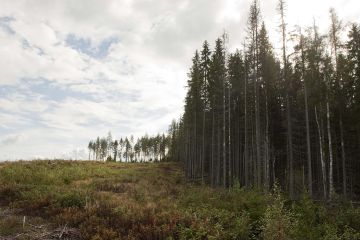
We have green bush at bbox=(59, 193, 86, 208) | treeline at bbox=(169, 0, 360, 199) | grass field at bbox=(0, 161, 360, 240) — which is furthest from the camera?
treeline at bbox=(169, 0, 360, 199)

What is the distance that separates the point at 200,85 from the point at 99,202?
28.8m

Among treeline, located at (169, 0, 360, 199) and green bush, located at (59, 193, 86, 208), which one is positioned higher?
treeline, located at (169, 0, 360, 199)

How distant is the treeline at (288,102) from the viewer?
2811 cm

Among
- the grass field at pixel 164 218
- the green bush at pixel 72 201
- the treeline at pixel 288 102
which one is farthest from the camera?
the treeline at pixel 288 102

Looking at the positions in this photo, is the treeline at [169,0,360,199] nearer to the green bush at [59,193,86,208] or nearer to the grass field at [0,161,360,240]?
the grass field at [0,161,360,240]

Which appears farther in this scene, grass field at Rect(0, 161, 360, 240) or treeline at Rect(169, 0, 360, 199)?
treeline at Rect(169, 0, 360, 199)

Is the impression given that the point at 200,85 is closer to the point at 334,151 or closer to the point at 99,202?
the point at 334,151

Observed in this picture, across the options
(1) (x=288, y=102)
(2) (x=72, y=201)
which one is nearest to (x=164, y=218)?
(2) (x=72, y=201)

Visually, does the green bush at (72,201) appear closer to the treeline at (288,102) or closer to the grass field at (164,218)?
the grass field at (164,218)

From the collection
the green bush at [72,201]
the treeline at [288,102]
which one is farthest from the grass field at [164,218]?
the treeline at [288,102]

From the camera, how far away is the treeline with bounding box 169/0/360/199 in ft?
92.2

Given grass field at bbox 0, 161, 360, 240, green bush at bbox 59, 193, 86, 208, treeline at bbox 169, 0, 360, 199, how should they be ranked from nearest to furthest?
grass field at bbox 0, 161, 360, 240, green bush at bbox 59, 193, 86, 208, treeline at bbox 169, 0, 360, 199

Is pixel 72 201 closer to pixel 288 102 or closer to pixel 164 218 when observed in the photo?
pixel 164 218

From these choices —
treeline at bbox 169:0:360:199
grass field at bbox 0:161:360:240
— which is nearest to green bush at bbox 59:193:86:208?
grass field at bbox 0:161:360:240
